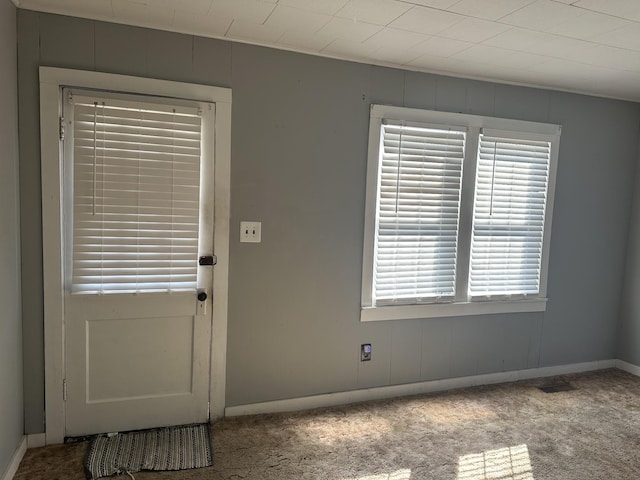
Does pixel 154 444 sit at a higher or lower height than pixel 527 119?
lower

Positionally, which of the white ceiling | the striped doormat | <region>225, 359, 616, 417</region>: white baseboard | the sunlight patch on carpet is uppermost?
the white ceiling

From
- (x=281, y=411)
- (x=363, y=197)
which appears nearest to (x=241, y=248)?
(x=363, y=197)

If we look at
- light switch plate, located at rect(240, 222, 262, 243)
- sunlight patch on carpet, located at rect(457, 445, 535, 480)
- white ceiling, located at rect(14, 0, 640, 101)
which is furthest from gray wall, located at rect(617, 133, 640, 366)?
light switch plate, located at rect(240, 222, 262, 243)

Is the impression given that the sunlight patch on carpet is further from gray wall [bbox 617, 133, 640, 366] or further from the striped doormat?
gray wall [bbox 617, 133, 640, 366]

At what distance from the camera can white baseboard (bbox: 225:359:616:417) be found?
2863 millimetres

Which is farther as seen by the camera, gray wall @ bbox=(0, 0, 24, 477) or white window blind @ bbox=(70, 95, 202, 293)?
white window blind @ bbox=(70, 95, 202, 293)

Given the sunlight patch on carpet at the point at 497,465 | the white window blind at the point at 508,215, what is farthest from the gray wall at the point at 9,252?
the white window blind at the point at 508,215

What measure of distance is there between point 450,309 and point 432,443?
99 cm

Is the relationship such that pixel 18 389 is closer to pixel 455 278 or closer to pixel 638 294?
pixel 455 278

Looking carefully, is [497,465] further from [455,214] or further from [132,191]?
[132,191]

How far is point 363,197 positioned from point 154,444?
76.1 inches

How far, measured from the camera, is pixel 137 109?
7.94 ft

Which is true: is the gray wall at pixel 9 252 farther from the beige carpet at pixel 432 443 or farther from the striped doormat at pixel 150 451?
the striped doormat at pixel 150 451

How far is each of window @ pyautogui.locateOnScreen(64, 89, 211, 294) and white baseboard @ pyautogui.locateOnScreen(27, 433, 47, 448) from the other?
82 centimetres
